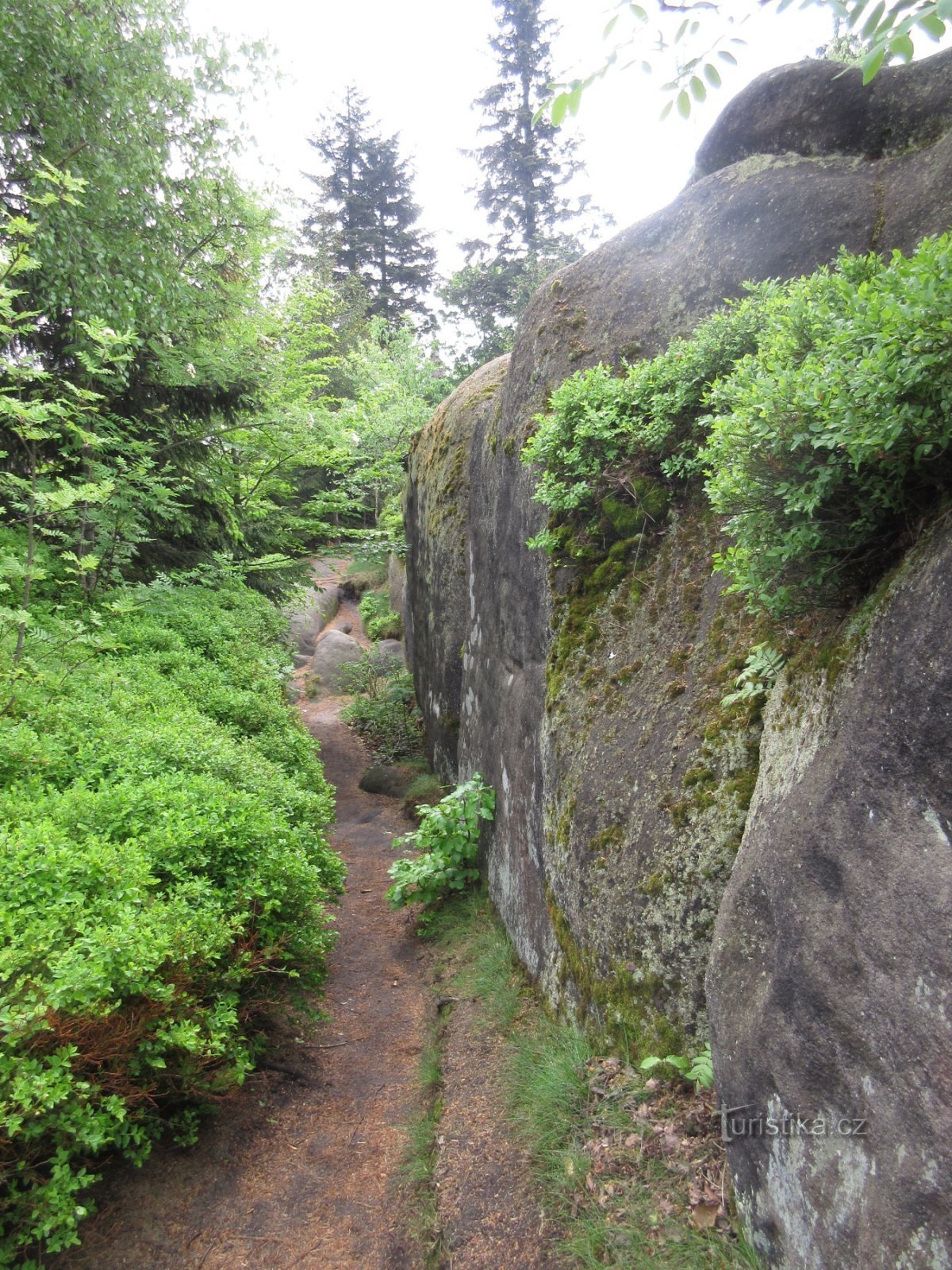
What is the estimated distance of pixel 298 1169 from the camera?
3.64 m

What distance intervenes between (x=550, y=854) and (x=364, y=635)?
661 inches

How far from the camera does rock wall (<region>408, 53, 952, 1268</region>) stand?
8.16ft

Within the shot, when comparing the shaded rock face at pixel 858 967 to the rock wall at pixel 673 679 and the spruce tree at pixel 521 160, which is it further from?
the spruce tree at pixel 521 160

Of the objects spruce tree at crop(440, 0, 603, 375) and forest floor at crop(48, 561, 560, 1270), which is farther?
spruce tree at crop(440, 0, 603, 375)

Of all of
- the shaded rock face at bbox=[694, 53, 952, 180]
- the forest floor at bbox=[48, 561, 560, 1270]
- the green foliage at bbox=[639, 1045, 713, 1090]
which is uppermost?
the shaded rock face at bbox=[694, 53, 952, 180]

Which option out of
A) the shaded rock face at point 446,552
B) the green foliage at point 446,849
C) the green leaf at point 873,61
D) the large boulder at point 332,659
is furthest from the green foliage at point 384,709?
the green leaf at point 873,61

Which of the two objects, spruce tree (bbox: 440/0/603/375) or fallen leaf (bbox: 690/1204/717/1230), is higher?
spruce tree (bbox: 440/0/603/375)

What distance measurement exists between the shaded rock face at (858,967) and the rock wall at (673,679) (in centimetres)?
2

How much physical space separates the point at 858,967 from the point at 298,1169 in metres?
3.25

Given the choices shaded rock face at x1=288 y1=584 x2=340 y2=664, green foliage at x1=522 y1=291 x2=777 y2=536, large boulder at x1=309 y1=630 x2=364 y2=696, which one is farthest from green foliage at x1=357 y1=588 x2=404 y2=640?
green foliage at x1=522 y1=291 x2=777 y2=536

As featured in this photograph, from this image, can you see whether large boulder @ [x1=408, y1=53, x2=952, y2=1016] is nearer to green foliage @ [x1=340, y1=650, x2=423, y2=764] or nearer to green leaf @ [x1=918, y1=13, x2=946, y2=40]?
green leaf @ [x1=918, y1=13, x2=946, y2=40]

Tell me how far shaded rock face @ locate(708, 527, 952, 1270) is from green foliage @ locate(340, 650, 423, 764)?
9.54m

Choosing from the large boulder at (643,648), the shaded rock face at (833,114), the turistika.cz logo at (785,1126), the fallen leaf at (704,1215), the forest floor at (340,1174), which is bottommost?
the forest floor at (340,1174)

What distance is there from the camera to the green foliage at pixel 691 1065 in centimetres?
296
